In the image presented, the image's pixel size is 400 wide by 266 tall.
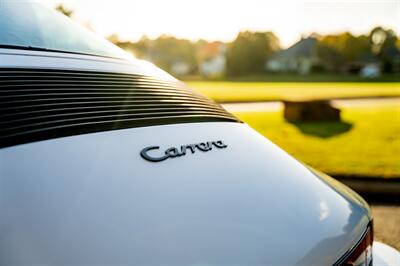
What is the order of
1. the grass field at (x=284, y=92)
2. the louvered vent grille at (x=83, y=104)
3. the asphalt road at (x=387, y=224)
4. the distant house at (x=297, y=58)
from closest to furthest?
the louvered vent grille at (x=83, y=104) < the asphalt road at (x=387, y=224) < the grass field at (x=284, y=92) < the distant house at (x=297, y=58)

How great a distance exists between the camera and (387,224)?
3676 mm

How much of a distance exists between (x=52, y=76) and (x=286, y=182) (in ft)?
2.99

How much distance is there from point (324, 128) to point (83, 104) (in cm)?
882

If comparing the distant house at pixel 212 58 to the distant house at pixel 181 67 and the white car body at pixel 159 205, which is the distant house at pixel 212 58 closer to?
the distant house at pixel 181 67

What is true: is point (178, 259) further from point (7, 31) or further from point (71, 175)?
point (7, 31)

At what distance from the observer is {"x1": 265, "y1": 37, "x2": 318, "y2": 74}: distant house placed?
77.1 meters

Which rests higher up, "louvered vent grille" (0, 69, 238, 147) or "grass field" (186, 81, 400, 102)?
"grass field" (186, 81, 400, 102)

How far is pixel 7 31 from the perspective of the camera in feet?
6.06

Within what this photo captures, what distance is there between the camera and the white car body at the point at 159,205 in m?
1.00

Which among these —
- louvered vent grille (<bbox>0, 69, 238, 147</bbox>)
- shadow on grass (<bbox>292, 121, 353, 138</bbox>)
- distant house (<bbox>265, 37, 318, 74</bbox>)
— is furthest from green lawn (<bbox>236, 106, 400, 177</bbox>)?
distant house (<bbox>265, 37, 318, 74</bbox>)

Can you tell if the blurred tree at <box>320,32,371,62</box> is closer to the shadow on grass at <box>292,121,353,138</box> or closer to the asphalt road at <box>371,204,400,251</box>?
the shadow on grass at <box>292,121,353,138</box>

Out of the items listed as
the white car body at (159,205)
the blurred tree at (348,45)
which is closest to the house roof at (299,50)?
the blurred tree at (348,45)

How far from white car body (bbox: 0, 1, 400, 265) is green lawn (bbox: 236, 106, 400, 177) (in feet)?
12.3

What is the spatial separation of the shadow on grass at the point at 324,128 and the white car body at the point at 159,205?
23.8 feet
